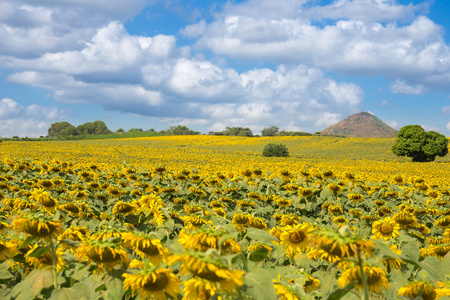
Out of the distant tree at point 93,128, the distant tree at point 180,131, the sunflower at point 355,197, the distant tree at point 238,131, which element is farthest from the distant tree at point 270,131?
the sunflower at point 355,197

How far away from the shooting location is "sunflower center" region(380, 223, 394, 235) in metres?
4.01

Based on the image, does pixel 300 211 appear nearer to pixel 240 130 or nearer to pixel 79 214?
pixel 79 214

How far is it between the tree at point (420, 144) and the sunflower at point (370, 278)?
54540 millimetres

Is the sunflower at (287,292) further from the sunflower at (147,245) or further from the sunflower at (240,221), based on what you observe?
the sunflower at (240,221)

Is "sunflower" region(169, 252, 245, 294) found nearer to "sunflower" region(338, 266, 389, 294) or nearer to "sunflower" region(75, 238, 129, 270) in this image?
"sunflower" region(75, 238, 129, 270)

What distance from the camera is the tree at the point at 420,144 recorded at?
1938 inches

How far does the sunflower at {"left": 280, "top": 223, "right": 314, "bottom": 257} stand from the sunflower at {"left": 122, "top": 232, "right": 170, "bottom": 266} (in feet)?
4.26

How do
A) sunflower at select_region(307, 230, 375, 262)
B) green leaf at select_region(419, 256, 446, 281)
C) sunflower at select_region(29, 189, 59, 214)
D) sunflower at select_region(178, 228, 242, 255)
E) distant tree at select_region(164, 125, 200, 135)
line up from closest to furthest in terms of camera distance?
sunflower at select_region(307, 230, 375, 262) → sunflower at select_region(178, 228, 242, 255) → green leaf at select_region(419, 256, 446, 281) → sunflower at select_region(29, 189, 59, 214) → distant tree at select_region(164, 125, 200, 135)

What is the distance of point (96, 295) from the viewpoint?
206cm

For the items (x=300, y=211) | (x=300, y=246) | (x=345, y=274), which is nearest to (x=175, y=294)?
(x=345, y=274)

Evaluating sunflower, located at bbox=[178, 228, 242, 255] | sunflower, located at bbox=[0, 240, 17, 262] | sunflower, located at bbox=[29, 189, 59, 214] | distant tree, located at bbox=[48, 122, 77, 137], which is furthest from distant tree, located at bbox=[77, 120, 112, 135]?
sunflower, located at bbox=[178, 228, 242, 255]

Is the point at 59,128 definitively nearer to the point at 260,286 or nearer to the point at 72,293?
the point at 72,293

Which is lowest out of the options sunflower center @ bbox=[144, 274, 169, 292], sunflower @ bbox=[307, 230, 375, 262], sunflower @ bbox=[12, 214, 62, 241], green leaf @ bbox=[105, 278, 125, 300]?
green leaf @ bbox=[105, 278, 125, 300]

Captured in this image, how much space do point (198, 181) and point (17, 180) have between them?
453 centimetres
